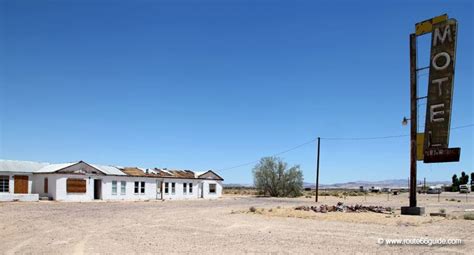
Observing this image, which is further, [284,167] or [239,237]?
[284,167]

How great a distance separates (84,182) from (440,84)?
31774mm

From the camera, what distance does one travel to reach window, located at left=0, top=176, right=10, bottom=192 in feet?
126

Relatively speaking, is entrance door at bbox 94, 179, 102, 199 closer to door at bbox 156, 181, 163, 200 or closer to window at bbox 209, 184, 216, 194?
door at bbox 156, 181, 163, 200

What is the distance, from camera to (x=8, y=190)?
38875 millimetres

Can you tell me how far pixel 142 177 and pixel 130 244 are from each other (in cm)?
3636

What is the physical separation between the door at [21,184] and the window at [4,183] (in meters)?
0.67

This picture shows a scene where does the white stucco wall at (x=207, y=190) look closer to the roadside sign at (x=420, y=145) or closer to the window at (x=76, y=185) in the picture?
the window at (x=76, y=185)

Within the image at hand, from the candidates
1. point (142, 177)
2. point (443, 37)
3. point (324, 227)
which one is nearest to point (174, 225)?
point (324, 227)

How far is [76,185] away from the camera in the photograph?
4072 cm

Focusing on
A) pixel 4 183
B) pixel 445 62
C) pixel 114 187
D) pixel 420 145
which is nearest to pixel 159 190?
pixel 114 187

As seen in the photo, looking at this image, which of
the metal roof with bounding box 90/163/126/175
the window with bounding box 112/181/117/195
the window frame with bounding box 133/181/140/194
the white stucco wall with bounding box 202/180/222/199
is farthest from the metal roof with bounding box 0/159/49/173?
the white stucco wall with bounding box 202/180/222/199

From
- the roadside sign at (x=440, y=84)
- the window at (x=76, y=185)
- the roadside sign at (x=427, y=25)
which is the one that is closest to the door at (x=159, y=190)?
the window at (x=76, y=185)

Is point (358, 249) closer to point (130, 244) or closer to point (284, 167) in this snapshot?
point (130, 244)

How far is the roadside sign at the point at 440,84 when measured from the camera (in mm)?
22875
